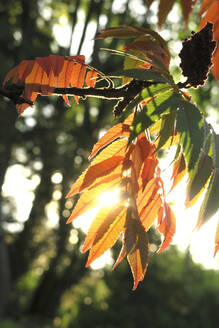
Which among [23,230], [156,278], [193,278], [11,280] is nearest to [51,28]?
[23,230]

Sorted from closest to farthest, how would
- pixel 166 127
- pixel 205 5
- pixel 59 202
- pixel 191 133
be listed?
pixel 191 133 < pixel 166 127 < pixel 205 5 < pixel 59 202

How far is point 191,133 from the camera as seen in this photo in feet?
2.41

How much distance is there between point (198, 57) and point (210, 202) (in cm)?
30

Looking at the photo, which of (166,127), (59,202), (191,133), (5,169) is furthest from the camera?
(59,202)

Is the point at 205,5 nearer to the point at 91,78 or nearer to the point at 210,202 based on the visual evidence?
the point at 91,78

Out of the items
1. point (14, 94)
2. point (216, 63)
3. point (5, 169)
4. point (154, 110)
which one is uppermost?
point (5, 169)

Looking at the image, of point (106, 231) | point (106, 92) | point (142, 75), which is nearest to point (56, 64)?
point (106, 92)

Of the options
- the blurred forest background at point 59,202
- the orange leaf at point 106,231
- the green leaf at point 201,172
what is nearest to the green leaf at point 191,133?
the green leaf at point 201,172

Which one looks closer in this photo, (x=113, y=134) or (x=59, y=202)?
(x=113, y=134)

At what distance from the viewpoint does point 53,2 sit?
1112cm

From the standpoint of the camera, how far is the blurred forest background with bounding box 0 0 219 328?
364 inches

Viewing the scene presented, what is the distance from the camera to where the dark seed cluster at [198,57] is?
869mm

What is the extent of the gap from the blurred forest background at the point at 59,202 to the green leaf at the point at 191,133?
6.32m

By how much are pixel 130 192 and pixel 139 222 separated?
7cm
